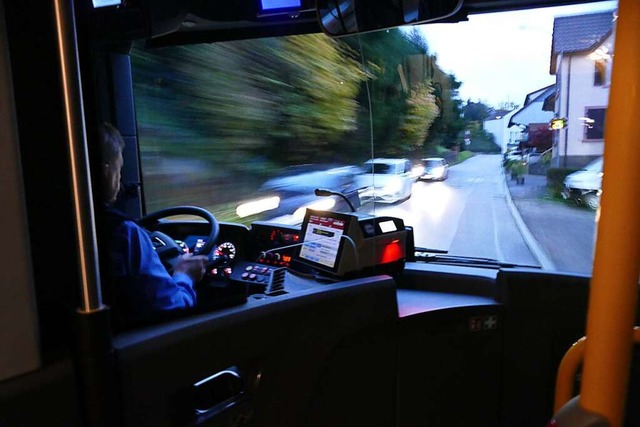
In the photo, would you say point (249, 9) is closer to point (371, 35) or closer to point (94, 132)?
point (371, 35)

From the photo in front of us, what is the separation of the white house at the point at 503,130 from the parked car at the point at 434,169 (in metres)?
0.28

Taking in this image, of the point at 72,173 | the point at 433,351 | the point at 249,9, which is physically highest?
the point at 249,9

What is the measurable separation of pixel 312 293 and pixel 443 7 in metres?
1.01

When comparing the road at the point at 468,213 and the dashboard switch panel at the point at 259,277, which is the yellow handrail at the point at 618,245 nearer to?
the dashboard switch panel at the point at 259,277

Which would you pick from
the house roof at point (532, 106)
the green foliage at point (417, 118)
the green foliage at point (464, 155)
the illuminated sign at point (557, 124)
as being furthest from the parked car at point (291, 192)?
the illuminated sign at point (557, 124)

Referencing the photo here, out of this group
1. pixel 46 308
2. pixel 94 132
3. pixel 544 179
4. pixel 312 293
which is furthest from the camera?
pixel 544 179

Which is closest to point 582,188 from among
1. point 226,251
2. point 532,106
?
point 532,106

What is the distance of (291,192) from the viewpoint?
2.77m

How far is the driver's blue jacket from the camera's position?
145 centimetres

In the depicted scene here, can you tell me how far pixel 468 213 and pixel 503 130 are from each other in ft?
1.43

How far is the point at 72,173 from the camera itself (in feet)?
2.72

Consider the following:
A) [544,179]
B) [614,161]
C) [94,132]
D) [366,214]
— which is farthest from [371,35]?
[614,161]

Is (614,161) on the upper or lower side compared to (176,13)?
lower

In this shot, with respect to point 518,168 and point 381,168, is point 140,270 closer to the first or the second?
point 381,168
